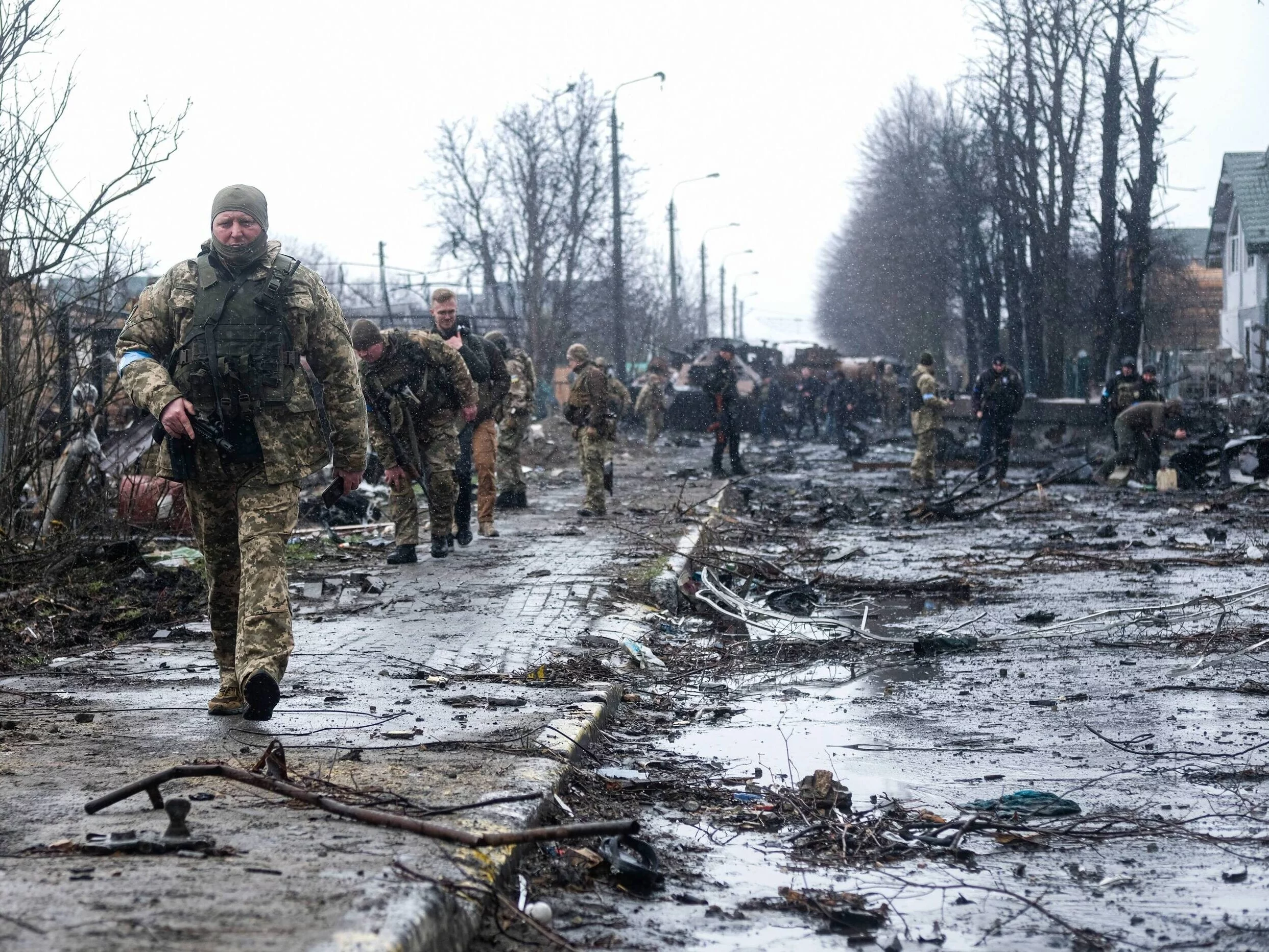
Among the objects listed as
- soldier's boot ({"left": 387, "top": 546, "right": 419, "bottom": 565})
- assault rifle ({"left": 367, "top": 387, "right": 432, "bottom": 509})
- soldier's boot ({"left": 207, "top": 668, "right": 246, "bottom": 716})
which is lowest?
soldier's boot ({"left": 387, "top": 546, "right": 419, "bottom": 565})

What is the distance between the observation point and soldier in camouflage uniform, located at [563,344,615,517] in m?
13.1

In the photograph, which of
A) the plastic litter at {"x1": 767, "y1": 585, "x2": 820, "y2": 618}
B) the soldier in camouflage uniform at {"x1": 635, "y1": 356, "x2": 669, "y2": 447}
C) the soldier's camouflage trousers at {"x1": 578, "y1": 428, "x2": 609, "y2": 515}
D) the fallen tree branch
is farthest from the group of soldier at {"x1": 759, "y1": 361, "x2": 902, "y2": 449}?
the fallen tree branch

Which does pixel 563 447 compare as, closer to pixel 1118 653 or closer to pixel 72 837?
pixel 1118 653

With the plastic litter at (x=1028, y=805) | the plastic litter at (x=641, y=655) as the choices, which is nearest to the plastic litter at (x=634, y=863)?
the plastic litter at (x=1028, y=805)

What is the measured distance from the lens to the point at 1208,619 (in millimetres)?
7496

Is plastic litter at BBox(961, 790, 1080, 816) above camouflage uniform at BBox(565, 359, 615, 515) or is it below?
below

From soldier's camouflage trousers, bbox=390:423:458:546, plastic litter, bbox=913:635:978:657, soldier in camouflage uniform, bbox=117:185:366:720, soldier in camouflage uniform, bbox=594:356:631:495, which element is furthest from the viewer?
soldier in camouflage uniform, bbox=594:356:631:495

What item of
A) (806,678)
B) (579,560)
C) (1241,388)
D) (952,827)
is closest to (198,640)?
(806,678)

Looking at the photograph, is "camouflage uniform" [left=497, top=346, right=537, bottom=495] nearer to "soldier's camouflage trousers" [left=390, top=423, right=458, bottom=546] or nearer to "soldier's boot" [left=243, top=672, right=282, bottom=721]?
"soldier's camouflage trousers" [left=390, top=423, right=458, bottom=546]

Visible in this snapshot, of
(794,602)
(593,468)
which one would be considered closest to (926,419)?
(593,468)

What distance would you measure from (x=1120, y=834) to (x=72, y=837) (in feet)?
8.65

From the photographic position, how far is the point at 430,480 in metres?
9.77

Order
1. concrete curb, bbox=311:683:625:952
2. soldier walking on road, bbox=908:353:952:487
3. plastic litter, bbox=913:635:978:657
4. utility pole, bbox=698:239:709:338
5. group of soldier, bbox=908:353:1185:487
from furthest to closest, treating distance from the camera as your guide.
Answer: utility pole, bbox=698:239:709:338 → soldier walking on road, bbox=908:353:952:487 → group of soldier, bbox=908:353:1185:487 → plastic litter, bbox=913:635:978:657 → concrete curb, bbox=311:683:625:952

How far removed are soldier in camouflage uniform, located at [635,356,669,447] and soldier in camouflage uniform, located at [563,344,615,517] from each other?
15.9 metres
